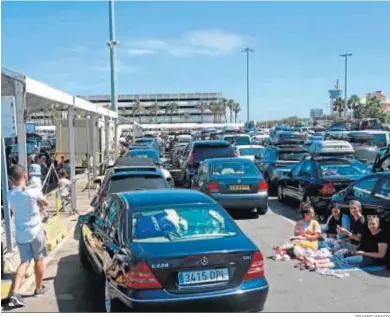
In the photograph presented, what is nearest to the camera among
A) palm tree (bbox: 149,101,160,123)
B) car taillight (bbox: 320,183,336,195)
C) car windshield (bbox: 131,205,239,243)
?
car windshield (bbox: 131,205,239,243)

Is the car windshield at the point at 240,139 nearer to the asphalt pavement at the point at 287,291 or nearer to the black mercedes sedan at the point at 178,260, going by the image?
the asphalt pavement at the point at 287,291

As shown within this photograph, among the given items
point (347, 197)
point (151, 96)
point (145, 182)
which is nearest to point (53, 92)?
point (145, 182)

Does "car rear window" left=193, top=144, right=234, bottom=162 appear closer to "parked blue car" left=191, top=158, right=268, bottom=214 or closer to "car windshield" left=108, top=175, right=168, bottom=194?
"parked blue car" left=191, top=158, right=268, bottom=214

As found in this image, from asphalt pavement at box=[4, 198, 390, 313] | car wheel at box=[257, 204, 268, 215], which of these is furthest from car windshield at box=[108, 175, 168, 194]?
car wheel at box=[257, 204, 268, 215]

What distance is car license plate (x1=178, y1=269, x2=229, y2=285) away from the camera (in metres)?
5.27

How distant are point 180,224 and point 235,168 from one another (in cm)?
798

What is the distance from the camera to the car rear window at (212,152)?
760 inches

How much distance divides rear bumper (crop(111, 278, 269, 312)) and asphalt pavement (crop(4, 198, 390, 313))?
988mm

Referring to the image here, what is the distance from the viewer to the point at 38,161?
58.7ft

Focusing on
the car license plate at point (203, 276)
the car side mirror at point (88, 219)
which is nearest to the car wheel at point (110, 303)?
the car license plate at point (203, 276)

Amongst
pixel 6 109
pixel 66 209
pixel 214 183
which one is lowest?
pixel 66 209

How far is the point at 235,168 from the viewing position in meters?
13.8

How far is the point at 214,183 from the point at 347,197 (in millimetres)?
3735
